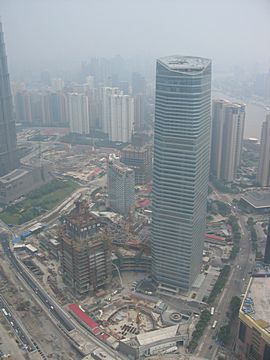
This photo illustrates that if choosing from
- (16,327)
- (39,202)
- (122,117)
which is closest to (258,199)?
(39,202)

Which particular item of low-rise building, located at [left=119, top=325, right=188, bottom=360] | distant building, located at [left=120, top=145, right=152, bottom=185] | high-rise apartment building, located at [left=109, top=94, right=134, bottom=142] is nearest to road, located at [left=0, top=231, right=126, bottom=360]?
low-rise building, located at [left=119, top=325, right=188, bottom=360]

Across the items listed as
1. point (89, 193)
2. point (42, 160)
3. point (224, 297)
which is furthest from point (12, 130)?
point (224, 297)

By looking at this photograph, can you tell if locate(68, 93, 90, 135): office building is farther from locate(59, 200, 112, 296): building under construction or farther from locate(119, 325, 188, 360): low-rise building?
locate(119, 325, 188, 360): low-rise building

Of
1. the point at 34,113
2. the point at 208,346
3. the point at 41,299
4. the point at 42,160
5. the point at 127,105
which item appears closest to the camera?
the point at 208,346

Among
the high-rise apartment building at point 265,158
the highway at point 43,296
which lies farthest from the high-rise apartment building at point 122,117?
the highway at point 43,296

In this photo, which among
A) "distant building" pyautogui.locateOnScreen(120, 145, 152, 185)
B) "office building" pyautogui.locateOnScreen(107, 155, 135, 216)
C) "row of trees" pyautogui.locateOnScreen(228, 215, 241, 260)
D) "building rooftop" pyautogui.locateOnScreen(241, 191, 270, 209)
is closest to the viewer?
"row of trees" pyautogui.locateOnScreen(228, 215, 241, 260)

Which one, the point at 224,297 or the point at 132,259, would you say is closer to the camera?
the point at 224,297

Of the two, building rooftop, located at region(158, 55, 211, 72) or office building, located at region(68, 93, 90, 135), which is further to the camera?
office building, located at region(68, 93, 90, 135)

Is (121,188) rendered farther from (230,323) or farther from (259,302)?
(259,302)

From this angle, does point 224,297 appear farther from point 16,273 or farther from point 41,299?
point 16,273
